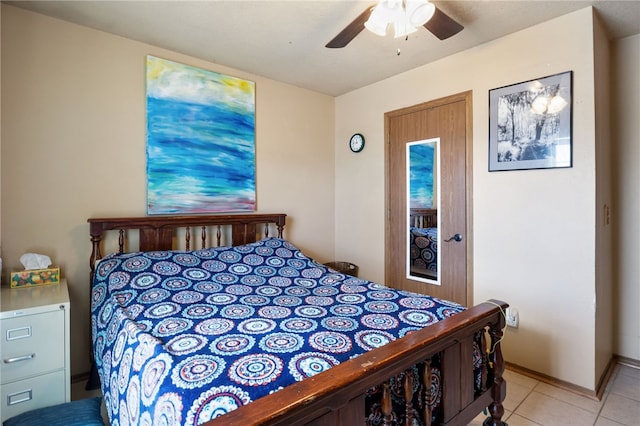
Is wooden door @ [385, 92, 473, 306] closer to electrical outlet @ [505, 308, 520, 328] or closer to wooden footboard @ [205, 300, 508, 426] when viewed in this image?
electrical outlet @ [505, 308, 520, 328]

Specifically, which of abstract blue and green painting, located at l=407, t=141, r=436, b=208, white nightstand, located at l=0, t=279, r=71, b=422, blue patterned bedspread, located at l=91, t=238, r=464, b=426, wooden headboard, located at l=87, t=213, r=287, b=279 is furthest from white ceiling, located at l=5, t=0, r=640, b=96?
white nightstand, located at l=0, t=279, r=71, b=422

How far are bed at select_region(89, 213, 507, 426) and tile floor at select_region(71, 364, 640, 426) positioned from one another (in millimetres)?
581

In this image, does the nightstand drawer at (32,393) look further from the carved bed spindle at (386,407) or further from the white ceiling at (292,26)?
the white ceiling at (292,26)

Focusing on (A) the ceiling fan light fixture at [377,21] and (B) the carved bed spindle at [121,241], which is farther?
(B) the carved bed spindle at [121,241]

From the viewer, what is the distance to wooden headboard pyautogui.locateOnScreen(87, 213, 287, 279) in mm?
2195

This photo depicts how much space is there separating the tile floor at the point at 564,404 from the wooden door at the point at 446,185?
0.68 metres

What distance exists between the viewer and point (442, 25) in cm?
181

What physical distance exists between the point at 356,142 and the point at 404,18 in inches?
70.8

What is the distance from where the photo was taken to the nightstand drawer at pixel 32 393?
5.01 feet

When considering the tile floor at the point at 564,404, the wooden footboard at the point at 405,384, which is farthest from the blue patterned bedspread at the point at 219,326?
the tile floor at the point at 564,404

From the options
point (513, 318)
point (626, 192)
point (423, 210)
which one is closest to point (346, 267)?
point (423, 210)

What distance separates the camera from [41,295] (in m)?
1.76

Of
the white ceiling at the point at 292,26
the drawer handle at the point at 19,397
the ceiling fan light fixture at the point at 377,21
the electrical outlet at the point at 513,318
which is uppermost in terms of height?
the white ceiling at the point at 292,26

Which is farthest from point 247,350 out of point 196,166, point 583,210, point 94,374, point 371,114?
point 371,114
